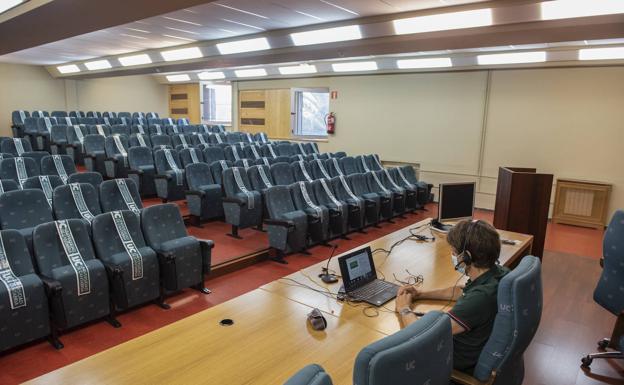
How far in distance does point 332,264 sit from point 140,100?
14.2m

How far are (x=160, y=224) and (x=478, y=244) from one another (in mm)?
3097

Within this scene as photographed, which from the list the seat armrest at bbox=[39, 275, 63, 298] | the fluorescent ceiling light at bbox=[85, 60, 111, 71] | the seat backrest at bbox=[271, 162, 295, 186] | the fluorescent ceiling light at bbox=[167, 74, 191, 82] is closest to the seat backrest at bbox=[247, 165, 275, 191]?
the seat backrest at bbox=[271, 162, 295, 186]

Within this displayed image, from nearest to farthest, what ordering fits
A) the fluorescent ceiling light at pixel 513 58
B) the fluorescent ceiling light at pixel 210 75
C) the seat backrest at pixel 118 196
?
the seat backrest at pixel 118 196
the fluorescent ceiling light at pixel 513 58
the fluorescent ceiling light at pixel 210 75

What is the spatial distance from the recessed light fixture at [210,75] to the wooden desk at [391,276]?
34.4ft

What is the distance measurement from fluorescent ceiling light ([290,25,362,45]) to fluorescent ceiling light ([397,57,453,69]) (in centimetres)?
296

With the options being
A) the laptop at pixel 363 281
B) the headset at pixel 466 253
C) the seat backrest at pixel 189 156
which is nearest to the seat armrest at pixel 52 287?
the laptop at pixel 363 281

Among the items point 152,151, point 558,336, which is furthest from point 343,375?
point 152,151

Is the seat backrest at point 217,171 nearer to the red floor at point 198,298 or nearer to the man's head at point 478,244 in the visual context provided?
the red floor at point 198,298

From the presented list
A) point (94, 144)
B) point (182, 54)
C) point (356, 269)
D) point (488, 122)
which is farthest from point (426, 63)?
point (356, 269)

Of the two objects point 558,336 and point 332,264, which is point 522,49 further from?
point 332,264

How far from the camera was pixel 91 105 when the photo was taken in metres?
13.9

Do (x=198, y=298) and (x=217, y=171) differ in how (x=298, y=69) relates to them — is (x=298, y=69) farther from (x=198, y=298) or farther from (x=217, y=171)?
(x=198, y=298)

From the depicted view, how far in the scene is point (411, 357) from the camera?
1159 mm

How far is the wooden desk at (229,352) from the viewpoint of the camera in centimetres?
158
